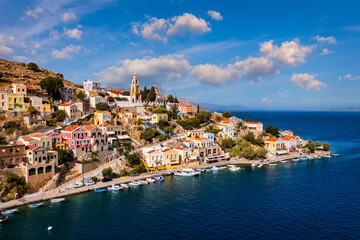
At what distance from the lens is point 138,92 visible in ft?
317

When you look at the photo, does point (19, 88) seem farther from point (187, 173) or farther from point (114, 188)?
point (187, 173)

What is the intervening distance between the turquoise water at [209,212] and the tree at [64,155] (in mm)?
9460

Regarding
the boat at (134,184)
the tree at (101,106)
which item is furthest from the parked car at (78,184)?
the tree at (101,106)

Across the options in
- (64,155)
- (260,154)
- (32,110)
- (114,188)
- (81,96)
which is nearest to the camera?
(114,188)

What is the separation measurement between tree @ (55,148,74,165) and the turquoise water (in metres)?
9.46

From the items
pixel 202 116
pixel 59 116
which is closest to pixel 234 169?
pixel 202 116

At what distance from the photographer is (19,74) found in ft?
285

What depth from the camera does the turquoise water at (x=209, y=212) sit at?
30.6 meters

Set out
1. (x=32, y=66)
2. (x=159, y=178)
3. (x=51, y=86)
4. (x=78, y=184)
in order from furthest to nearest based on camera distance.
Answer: (x=32, y=66) → (x=51, y=86) → (x=159, y=178) → (x=78, y=184)

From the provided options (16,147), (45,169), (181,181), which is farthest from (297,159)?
(16,147)

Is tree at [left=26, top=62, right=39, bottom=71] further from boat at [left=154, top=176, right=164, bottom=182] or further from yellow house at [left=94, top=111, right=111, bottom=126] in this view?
boat at [left=154, top=176, right=164, bottom=182]

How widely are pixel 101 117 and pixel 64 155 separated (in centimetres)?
2041

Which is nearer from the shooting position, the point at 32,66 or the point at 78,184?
the point at 78,184

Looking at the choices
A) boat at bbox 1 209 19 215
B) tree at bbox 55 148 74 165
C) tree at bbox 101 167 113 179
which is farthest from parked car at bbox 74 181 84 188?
boat at bbox 1 209 19 215
